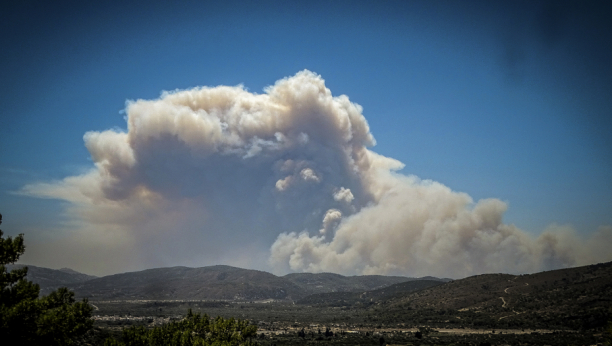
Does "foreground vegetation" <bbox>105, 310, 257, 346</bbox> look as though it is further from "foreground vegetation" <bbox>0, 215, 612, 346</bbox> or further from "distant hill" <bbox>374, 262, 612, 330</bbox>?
"distant hill" <bbox>374, 262, 612, 330</bbox>

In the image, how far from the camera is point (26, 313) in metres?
21.7

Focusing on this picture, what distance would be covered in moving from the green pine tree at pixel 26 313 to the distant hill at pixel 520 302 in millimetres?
103732

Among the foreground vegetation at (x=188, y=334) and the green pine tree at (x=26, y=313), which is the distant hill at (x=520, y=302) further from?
the green pine tree at (x=26, y=313)

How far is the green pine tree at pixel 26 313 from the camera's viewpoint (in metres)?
21.1

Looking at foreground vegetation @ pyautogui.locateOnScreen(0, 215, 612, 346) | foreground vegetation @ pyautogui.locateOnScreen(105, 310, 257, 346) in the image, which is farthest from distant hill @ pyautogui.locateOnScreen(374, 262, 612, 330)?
foreground vegetation @ pyautogui.locateOnScreen(105, 310, 257, 346)

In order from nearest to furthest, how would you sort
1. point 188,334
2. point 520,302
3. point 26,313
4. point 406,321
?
point 26,313, point 188,334, point 520,302, point 406,321

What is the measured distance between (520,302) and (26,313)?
133 m

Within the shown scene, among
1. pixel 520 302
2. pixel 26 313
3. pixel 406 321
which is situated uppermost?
pixel 26 313

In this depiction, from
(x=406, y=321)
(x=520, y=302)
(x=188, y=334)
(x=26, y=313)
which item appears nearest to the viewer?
(x=26, y=313)

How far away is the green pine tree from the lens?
21.1 m

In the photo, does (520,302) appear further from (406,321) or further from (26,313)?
(26,313)

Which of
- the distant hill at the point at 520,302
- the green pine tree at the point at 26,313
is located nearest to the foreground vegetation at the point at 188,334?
the green pine tree at the point at 26,313

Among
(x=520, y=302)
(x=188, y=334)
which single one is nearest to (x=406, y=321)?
(x=520, y=302)

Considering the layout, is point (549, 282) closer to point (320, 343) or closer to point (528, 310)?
point (528, 310)
